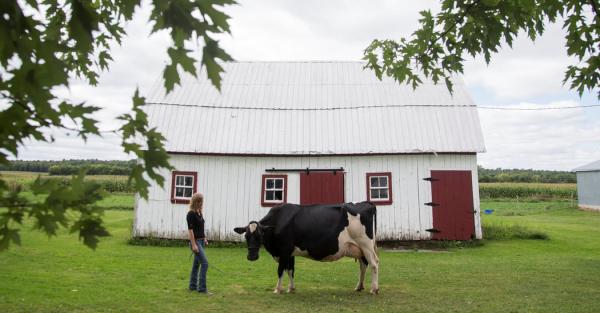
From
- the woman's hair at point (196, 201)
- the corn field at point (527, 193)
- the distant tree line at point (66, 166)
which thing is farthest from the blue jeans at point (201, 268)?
the corn field at point (527, 193)

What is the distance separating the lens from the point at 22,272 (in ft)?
33.0

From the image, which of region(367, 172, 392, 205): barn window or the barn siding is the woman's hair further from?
the barn siding

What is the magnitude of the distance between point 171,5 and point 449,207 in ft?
49.7

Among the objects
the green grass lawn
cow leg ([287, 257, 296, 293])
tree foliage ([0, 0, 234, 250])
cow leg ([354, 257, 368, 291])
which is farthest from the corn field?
tree foliage ([0, 0, 234, 250])

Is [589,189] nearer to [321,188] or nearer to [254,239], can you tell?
[321,188]

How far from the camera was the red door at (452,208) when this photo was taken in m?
15.9

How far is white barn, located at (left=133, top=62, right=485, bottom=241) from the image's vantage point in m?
16.0

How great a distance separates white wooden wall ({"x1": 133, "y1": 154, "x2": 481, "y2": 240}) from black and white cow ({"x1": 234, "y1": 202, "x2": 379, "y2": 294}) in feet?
23.3

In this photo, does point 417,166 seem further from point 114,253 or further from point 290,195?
point 114,253

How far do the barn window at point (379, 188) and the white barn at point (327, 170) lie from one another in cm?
4

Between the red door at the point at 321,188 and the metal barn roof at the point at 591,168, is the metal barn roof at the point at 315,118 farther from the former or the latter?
the metal barn roof at the point at 591,168

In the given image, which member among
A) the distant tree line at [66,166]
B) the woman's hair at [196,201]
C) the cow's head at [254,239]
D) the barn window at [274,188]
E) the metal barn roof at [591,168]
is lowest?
the cow's head at [254,239]

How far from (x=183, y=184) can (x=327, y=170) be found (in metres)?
5.34

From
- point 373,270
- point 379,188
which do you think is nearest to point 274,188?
point 379,188
